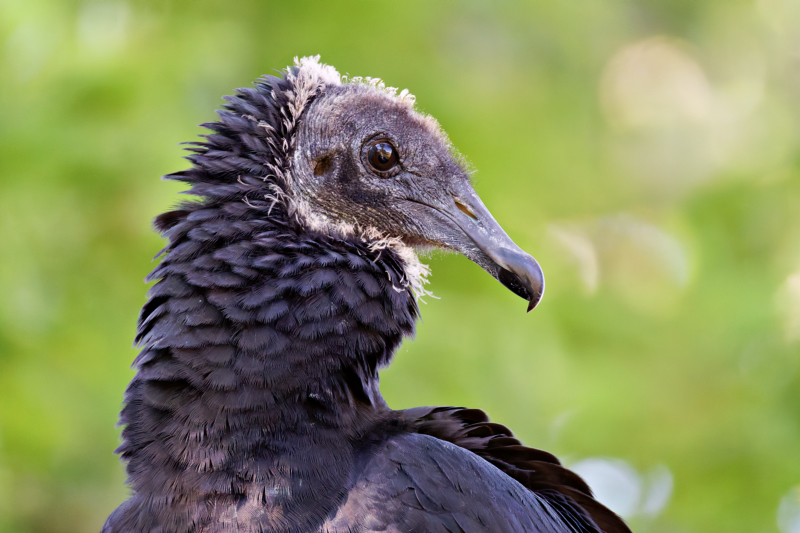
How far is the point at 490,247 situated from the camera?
2453mm

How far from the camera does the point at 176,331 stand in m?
2.12

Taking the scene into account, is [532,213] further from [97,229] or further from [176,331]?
[176,331]

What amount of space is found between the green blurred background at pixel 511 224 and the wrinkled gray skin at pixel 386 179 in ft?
5.77

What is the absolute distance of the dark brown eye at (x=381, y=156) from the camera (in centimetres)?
260

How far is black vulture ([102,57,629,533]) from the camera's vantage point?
6.41ft

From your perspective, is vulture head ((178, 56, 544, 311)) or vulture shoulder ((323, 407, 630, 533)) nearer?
vulture shoulder ((323, 407, 630, 533))

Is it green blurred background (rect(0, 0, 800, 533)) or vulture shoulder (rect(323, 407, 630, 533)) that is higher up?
green blurred background (rect(0, 0, 800, 533))

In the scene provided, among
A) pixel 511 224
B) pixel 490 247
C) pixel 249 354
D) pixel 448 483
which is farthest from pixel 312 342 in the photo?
pixel 511 224

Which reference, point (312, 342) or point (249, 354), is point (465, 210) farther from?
point (249, 354)

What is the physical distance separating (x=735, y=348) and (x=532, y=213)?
1.51 metres

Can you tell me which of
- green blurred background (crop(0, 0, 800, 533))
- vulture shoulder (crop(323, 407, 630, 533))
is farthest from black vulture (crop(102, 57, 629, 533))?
green blurred background (crop(0, 0, 800, 533))

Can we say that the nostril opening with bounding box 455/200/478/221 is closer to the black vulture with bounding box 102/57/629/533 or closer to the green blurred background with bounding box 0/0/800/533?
the black vulture with bounding box 102/57/629/533

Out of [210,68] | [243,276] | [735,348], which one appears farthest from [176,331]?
[735,348]

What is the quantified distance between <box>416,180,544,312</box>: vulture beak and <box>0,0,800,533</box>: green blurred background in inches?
69.5
